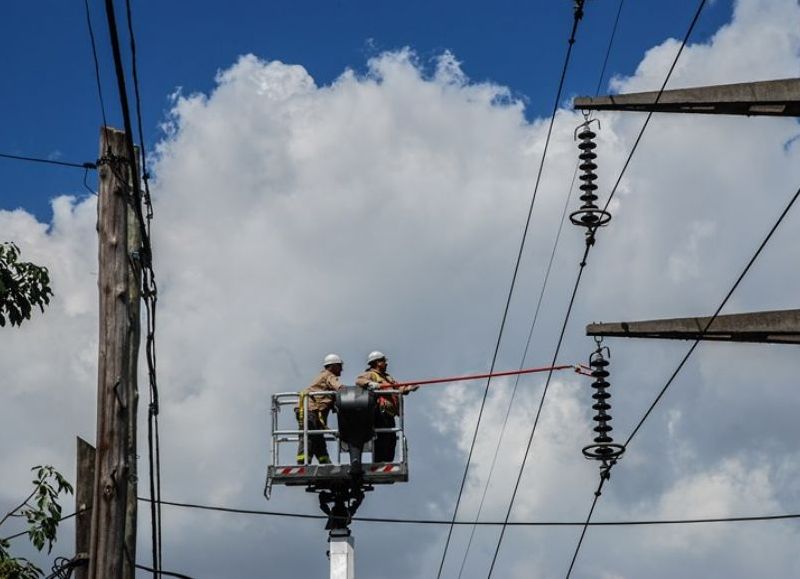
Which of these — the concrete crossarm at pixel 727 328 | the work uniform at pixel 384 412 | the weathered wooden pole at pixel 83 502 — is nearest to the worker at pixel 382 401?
the work uniform at pixel 384 412

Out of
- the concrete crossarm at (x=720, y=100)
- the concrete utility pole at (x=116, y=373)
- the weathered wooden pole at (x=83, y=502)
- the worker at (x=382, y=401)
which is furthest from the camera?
the worker at (x=382, y=401)

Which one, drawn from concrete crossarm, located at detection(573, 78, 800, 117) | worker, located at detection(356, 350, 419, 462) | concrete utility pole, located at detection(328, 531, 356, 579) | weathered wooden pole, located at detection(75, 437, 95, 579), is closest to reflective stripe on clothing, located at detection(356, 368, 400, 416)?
worker, located at detection(356, 350, 419, 462)

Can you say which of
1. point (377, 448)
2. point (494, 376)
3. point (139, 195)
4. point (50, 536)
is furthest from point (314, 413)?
point (139, 195)

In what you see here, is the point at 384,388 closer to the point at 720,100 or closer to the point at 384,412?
the point at 384,412

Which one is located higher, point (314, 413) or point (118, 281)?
point (314, 413)

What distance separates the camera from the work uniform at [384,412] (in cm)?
1858

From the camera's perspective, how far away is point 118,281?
39.8 ft

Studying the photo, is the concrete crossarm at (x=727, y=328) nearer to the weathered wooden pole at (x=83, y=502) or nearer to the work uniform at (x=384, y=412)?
the work uniform at (x=384, y=412)

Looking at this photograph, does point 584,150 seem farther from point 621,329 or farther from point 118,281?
point 118,281

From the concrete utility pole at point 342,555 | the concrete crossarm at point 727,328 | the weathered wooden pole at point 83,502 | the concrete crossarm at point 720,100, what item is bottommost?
the weathered wooden pole at point 83,502

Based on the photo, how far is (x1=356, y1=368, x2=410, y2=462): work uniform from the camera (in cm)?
1858

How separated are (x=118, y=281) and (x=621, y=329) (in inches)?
281

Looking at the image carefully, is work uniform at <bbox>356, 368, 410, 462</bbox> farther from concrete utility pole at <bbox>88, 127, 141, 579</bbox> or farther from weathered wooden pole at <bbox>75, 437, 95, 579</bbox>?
concrete utility pole at <bbox>88, 127, 141, 579</bbox>

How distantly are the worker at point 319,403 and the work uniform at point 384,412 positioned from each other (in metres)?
0.40
